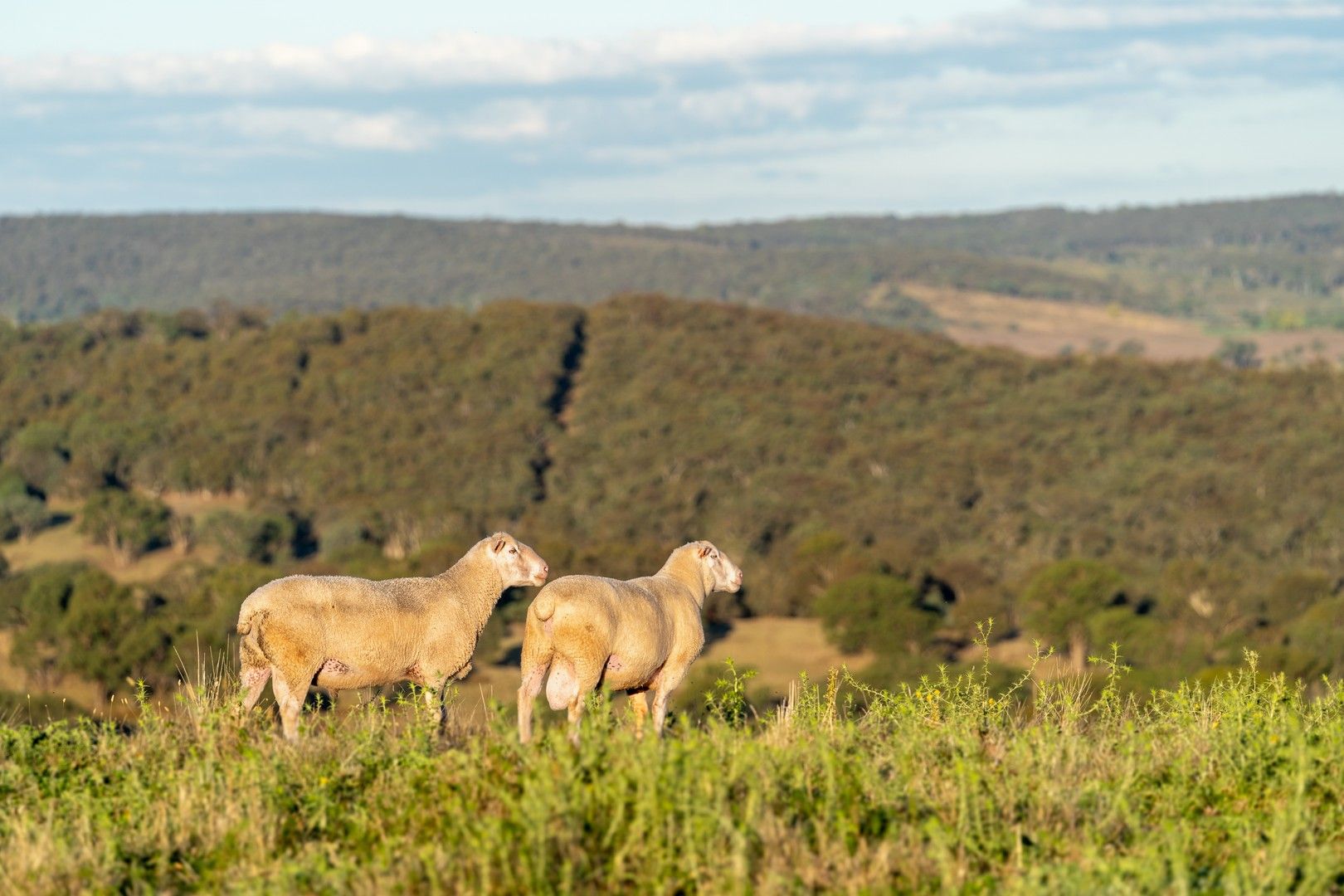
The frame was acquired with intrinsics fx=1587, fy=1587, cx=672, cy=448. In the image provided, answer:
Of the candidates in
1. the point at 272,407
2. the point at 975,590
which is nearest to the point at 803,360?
the point at 272,407

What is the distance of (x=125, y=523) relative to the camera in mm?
81250

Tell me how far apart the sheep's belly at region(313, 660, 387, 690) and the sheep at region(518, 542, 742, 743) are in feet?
2.89

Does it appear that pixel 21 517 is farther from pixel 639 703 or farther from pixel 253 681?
pixel 639 703

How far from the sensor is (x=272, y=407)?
373 feet

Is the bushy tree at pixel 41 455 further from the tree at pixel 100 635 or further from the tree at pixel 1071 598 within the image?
the tree at pixel 1071 598

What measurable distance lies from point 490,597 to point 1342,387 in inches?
4683

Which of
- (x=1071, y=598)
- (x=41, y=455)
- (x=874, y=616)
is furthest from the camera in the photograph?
(x=41, y=455)

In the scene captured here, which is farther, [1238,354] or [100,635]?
[1238,354]

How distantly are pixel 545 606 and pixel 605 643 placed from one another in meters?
0.40

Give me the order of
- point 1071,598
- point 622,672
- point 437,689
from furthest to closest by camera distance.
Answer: point 1071,598, point 622,672, point 437,689

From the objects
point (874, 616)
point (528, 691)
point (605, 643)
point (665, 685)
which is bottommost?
point (874, 616)

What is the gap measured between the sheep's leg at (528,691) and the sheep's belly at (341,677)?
0.87 m

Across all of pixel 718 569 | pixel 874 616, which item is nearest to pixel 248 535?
pixel 874 616

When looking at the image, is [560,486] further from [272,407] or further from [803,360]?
[803,360]
